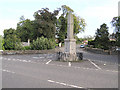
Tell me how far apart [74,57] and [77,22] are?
3950 centimetres

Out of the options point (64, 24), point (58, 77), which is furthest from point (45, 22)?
point (58, 77)

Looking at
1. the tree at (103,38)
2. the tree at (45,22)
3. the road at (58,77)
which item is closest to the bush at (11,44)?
the tree at (45,22)

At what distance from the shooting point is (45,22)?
132 ft

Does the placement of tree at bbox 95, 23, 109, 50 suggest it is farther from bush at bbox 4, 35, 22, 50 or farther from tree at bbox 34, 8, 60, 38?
bush at bbox 4, 35, 22, 50

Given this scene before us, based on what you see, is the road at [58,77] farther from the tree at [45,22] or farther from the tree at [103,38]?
the tree at [45,22]

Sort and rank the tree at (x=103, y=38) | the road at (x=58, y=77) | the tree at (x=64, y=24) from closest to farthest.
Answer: the road at (x=58, y=77), the tree at (x=103, y=38), the tree at (x=64, y=24)

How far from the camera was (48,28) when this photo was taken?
40.9 m

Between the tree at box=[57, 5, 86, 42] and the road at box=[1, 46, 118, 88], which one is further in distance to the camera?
the tree at box=[57, 5, 86, 42]

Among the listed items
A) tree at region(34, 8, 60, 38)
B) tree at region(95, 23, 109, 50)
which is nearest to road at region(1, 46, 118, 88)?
tree at region(95, 23, 109, 50)

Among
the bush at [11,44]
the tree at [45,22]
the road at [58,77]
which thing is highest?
the tree at [45,22]

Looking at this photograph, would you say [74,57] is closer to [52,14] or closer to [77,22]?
[52,14]

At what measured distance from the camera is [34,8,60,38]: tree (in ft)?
→ 132

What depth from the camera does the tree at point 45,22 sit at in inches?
1587

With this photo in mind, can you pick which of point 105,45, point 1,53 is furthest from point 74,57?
point 105,45
